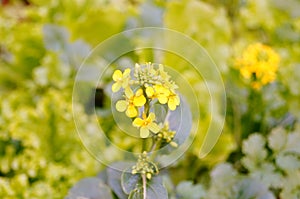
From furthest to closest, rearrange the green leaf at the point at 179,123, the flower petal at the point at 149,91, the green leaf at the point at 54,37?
the green leaf at the point at 54,37
the green leaf at the point at 179,123
the flower petal at the point at 149,91

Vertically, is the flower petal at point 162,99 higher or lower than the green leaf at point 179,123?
lower

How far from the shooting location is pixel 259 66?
103 centimetres

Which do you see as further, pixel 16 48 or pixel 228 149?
pixel 16 48

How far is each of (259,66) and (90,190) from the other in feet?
1.39

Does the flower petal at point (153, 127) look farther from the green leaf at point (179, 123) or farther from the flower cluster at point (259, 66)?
the flower cluster at point (259, 66)

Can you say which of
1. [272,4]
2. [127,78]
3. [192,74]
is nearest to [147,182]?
[127,78]

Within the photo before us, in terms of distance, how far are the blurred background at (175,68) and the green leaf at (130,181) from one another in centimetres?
20

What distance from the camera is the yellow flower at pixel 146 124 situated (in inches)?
24.9

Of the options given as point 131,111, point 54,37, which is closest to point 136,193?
point 131,111

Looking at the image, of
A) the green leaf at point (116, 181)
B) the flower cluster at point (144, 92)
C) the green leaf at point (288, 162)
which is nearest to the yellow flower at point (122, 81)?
the flower cluster at point (144, 92)

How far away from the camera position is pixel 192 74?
1228 millimetres

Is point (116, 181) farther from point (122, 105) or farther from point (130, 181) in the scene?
point (122, 105)

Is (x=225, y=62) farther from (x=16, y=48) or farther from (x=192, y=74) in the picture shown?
(x=16, y=48)

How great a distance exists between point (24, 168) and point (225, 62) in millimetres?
535
